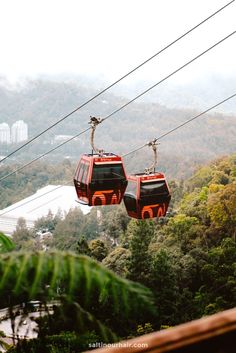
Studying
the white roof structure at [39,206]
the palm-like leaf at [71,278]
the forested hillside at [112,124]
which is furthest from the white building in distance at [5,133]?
the palm-like leaf at [71,278]

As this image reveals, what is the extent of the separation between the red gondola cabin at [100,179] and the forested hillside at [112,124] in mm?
40079

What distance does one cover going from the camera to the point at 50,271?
2.22ft

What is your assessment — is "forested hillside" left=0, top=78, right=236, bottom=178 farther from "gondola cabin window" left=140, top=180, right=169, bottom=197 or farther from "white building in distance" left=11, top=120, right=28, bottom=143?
"gondola cabin window" left=140, top=180, right=169, bottom=197

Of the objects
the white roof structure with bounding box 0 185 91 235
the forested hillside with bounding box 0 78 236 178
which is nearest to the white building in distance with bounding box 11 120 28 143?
the forested hillside with bounding box 0 78 236 178

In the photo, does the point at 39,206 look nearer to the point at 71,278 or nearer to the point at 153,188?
the point at 153,188

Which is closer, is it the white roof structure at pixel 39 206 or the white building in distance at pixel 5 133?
the white roof structure at pixel 39 206

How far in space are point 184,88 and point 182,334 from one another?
383 ft

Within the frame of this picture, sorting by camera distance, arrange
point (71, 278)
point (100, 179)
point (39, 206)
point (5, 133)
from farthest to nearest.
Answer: point (5, 133), point (39, 206), point (100, 179), point (71, 278)

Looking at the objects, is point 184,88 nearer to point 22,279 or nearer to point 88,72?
point 88,72

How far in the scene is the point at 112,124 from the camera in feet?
239

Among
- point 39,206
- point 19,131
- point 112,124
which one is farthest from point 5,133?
point 39,206

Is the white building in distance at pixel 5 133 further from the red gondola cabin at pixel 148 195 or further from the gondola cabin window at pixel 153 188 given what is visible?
the gondola cabin window at pixel 153 188

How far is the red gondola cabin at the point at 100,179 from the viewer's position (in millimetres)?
5223

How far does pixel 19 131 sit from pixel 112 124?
498 inches
